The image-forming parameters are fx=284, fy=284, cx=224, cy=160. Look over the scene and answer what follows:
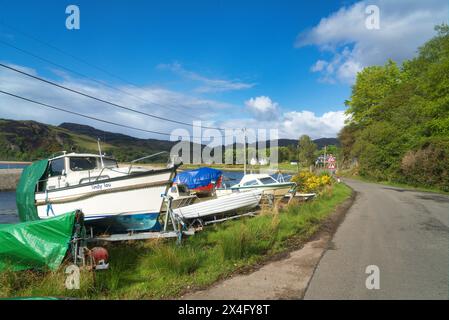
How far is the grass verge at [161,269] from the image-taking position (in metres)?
4.91

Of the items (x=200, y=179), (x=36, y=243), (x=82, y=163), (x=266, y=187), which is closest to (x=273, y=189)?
(x=266, y=187)

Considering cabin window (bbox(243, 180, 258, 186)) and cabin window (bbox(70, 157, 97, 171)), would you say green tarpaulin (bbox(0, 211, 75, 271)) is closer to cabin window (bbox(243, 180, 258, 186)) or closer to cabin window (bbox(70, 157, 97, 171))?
cabin window (bbox(70, 157, 97, 171))

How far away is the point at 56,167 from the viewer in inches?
451

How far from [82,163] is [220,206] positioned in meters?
5.95

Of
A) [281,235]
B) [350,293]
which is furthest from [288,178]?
[350,293]

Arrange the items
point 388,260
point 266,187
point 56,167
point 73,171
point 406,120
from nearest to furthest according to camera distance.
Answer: point 388,260
point 73,171
point 56,167
point 266,187
point 406,120

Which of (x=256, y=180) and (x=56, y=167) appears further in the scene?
(x=256, y=180)

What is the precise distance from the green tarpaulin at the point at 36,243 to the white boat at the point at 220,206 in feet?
15.6

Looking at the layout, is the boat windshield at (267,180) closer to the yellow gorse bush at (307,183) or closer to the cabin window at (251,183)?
the cabin window at (251,183)

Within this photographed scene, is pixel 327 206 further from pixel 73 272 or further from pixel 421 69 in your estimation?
pixel 421 69

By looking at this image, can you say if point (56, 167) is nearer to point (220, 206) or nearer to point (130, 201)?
point (130, 201)

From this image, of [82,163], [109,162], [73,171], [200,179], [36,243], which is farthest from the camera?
[200,179]

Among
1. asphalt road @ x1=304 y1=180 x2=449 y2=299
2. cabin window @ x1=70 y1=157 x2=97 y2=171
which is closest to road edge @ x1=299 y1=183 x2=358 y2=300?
asphalt road @ x1=304 y1=180 x2=449 y2=299

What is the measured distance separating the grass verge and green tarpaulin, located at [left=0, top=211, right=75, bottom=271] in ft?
0.72
